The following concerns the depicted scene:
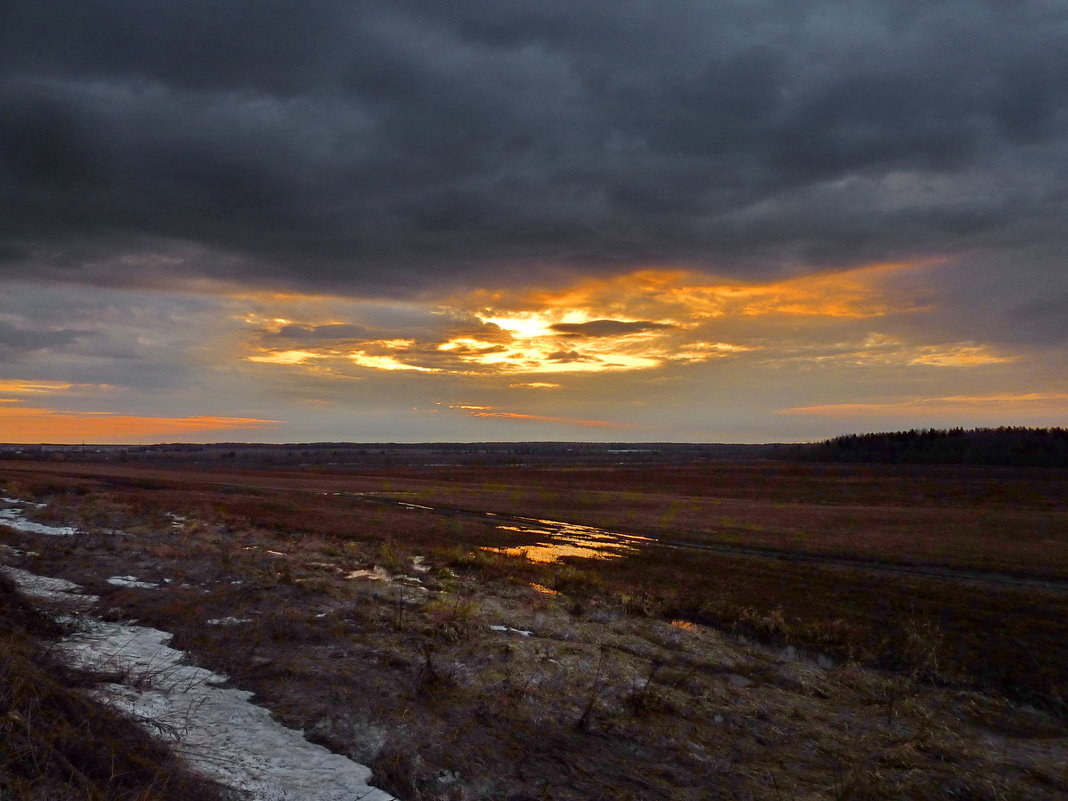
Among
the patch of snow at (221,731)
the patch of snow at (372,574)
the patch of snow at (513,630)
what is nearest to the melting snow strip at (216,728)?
the patch of snow at (221,731)

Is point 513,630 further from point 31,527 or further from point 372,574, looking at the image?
point 31,527

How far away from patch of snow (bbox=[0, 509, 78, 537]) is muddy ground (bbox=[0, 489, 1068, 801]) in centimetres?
553

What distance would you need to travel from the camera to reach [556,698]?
1083 cm

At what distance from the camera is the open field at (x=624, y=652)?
28.9 ft

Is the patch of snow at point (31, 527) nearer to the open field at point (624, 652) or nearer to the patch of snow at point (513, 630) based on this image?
the open field at point (624, 652)

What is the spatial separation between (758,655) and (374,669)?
31.3ft

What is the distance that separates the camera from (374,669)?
11039 millimetres

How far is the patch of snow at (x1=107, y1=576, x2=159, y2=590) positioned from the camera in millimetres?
15500

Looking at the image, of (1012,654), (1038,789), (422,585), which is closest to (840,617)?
(1012,654)

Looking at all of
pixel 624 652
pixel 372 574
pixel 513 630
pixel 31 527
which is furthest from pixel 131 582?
pixel 31 527

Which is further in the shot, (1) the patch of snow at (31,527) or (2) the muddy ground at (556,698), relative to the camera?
(1) the patch of snow at (31,527)

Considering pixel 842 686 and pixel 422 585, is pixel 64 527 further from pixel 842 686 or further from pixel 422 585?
pixel 842 686

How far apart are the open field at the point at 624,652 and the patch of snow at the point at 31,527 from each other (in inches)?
47.8

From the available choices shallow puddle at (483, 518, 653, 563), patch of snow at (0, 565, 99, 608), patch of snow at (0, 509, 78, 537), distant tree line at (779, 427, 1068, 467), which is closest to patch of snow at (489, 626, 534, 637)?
patch of snow at (0, 565, 99, 608)
